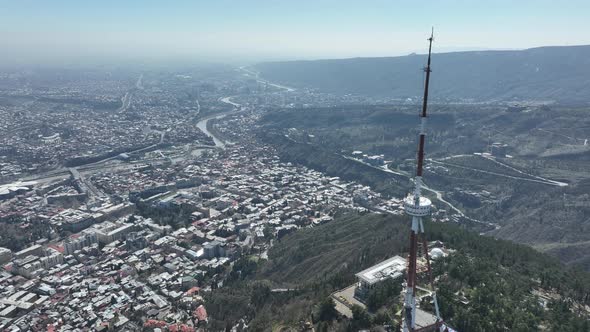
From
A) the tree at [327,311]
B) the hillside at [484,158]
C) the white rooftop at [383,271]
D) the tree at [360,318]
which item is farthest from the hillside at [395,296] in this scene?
the hillside at [484,158]

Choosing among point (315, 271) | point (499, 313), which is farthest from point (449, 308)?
point (315, 271)

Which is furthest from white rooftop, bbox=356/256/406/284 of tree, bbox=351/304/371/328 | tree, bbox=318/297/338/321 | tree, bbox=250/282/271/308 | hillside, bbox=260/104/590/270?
hillside, bbox=260/104/590/270

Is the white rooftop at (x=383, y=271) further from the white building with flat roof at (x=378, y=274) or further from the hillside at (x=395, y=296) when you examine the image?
the hillside at (x=395, y=296)

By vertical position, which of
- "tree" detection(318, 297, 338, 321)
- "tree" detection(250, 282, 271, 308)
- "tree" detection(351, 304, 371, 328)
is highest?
"tree" detection(351, 304, 371, 328)

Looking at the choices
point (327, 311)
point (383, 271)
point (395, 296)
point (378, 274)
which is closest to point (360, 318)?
point (327, 311)

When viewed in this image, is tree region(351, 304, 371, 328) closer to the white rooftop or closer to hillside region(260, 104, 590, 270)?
the white rooftop

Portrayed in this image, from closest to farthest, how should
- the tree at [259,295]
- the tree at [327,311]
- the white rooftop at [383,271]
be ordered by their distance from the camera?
the tree at [327,311] → the white rooftop at [383,271] → the tree at [259,295]

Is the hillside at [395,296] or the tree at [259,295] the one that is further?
the tree at [259,295]

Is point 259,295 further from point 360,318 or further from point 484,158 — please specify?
point 484,158
